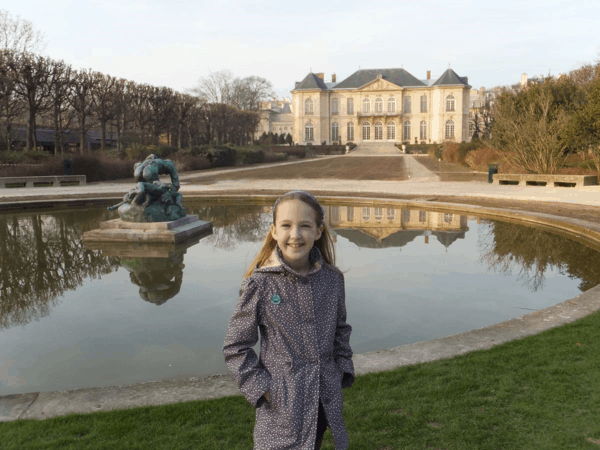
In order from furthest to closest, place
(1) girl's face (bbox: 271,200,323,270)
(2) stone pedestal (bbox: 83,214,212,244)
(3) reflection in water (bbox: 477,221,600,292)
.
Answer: (2) stone pedestal (bbox: 83,214,212,244), (3) reflection in water (bbox: 477,221,600,292), (1) girl's face (bbox: 271,200,323,270)

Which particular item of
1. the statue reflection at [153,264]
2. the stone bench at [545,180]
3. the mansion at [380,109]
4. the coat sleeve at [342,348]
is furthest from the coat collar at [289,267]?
the mansion at [380,109]

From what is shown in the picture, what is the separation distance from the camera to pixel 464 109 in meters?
63.9

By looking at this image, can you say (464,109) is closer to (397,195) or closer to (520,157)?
(520,157)

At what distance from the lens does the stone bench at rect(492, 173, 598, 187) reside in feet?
54.0

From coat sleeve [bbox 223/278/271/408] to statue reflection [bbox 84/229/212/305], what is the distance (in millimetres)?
4015

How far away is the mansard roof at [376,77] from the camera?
219 ft

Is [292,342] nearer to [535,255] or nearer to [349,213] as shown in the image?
[535,255]

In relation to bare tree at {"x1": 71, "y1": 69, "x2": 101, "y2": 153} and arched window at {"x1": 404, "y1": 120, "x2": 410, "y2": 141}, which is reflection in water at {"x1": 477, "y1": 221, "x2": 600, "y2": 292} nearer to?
bare tree at {"x1": 71, "y1": 69, "x2": 101, "y2": 153}

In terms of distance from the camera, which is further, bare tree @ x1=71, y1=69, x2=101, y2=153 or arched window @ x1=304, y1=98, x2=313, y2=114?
arched window @ x1=304, y1=98, x2=313, y2=114

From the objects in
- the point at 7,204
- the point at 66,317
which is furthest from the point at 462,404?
the point at 7,204

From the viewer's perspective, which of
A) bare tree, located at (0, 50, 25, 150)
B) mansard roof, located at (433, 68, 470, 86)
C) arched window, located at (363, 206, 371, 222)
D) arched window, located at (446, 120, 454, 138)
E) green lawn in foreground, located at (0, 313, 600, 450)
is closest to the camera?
green lawn in foreground, located at (0, 313, 600, 450)

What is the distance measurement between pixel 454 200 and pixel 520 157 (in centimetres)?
829

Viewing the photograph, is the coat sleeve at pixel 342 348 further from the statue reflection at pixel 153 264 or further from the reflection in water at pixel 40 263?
the reflection in water at pixel 40 263

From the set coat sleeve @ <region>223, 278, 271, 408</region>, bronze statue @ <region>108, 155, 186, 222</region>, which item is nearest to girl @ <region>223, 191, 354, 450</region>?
coat sleeve @ <region>223, 278, 271, 408</region>
